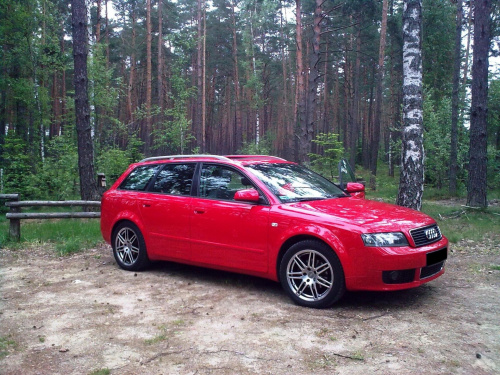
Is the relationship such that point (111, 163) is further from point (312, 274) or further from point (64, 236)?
point (312, 274)

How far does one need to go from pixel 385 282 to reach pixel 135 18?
34.6 meters

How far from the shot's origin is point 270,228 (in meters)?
5.17

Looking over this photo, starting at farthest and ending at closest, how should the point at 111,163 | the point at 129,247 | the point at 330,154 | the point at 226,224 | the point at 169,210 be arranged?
the point at 111,163 → the point at 330,154 → the point at 129,247 → the point at 169,210 → the point at 226,224

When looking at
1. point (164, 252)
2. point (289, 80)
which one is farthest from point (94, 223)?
point (289, 80)

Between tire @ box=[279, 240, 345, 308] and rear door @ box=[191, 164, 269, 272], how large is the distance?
37cm

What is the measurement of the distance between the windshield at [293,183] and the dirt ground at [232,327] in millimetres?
1246

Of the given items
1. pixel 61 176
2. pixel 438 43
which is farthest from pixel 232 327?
pixel 438 43

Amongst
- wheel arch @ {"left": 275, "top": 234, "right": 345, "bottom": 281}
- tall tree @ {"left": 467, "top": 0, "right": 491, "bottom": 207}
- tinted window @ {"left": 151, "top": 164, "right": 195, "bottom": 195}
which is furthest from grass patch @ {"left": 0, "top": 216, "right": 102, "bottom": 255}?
tall tree @ {"left": 467, "top": 0, "right": 491, "bottom": 207}

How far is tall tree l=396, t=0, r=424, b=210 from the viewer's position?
28.0 ft

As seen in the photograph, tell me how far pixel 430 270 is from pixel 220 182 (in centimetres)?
279

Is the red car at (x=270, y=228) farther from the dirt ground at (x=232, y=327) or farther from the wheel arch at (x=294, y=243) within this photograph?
the dirt ground at (x=232, y=327)

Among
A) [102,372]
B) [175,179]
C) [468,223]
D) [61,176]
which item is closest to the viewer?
[102,372]

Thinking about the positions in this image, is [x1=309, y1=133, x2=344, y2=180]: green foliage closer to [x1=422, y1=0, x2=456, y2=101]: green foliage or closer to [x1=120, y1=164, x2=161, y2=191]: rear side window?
[x1=120, y1=164, x2=161, y2=191]: rear side window

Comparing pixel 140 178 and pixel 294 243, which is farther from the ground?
pixel 140 178
